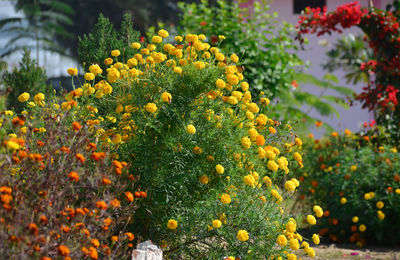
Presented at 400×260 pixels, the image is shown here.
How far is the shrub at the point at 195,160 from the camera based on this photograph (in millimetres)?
3289

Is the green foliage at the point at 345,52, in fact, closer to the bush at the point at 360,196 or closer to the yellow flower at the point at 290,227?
the bush at the point at 360,196

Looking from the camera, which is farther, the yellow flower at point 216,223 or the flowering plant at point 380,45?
the flowering plant at point 380,45

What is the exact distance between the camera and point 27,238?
2111 mm

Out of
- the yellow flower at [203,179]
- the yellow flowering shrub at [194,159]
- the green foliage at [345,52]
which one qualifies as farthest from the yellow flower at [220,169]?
the green foliage at [345,52]

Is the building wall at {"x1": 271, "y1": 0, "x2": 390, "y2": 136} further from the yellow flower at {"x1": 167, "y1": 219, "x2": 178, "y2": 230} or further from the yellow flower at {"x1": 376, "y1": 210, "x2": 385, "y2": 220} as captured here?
the yellow flower at {"x1": 167, "y1": 219, "x2": 178, "y2": 230}

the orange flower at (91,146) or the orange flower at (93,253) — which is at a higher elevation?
the orange flower at (91,146)

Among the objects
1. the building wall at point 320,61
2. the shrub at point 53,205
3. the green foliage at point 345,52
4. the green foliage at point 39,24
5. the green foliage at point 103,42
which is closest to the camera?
the shrub at point 53,205

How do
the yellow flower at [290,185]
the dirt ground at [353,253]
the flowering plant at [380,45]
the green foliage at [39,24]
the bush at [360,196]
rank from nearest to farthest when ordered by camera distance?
the yellow flower at [290,185] < the dirt ground at [353,253] < the bush at [360,196] < the flowering plant at [380,45] < the green foliage at [39,24]

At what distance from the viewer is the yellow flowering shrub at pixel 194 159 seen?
3.29m

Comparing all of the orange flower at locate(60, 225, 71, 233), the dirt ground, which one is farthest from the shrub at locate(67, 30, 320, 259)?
the dirt ground

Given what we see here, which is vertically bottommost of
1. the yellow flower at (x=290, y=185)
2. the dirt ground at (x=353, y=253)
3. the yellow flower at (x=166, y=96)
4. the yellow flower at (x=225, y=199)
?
the dirt ground at (x=353, y=253)

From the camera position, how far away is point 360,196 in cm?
557

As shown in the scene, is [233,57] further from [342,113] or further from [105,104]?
[342,113]

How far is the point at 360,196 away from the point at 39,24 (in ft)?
87.4
